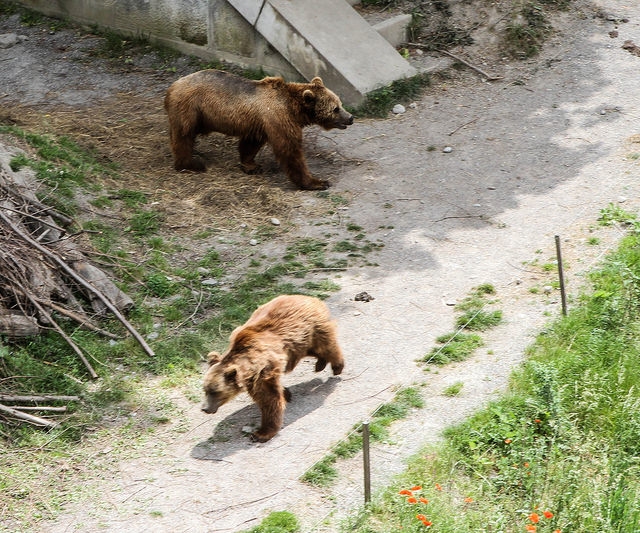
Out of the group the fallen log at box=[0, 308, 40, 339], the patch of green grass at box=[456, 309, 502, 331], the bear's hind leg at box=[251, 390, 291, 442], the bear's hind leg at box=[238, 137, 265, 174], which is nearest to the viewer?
the bear's hind leg at box=[251, 390, 291, 442]

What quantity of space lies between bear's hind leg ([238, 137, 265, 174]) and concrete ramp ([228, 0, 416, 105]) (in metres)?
1.89

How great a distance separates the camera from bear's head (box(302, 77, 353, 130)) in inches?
448

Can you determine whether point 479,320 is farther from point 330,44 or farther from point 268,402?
point 330,44

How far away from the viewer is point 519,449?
22.2ft

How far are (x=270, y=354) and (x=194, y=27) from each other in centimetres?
844

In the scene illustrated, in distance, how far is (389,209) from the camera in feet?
35.1

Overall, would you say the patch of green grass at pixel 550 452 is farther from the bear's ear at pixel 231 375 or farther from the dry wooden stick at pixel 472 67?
the dry wooden stick at pixel 472 67

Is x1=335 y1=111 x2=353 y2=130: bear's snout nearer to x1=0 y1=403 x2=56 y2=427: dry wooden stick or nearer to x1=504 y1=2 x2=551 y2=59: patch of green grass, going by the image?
x1=504 y1=2 x2=551 y2=59: patch of green grass

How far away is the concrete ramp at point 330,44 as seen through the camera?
1295 centimetres

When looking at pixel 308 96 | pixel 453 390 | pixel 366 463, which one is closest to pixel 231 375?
pixel 366 463

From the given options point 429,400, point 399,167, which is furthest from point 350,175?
point 429,400

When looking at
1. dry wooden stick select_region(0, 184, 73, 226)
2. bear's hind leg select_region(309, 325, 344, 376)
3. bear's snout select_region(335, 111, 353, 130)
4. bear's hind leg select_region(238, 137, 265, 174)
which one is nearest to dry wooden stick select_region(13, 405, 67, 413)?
bear's hind leg select_region(309, 325, 344, 376)

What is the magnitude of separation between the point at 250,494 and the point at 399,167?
611 centimetres

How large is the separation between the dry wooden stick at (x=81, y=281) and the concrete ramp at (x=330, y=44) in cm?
572
